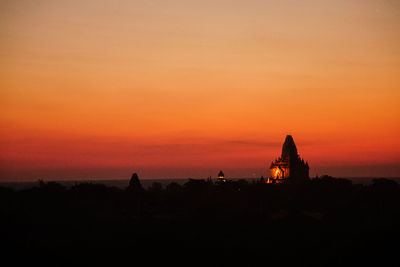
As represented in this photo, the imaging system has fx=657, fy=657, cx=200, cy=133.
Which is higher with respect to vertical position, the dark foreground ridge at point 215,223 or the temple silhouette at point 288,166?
the temple silhouette at point 288,166

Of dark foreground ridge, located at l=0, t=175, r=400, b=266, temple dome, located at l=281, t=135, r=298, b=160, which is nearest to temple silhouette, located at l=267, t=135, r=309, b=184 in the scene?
temple dome, located at l=281, t=135, r=298, b=160

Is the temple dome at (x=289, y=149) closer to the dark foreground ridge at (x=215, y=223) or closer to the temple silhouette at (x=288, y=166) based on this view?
the temple silhouette at (x=288, y=166)

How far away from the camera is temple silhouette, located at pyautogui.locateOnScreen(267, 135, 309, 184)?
143375 mm

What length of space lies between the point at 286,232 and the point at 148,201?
33.8 meters

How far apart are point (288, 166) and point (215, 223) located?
64.2m

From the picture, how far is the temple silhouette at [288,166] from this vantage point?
470ft

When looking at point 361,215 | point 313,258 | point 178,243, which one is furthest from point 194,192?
point 313,258

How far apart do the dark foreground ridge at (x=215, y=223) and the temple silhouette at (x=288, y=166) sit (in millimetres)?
25028

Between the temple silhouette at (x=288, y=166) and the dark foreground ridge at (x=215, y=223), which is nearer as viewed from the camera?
the dark foreground ridge at (x=215, y=223)

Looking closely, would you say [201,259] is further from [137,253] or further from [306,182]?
[306,182]

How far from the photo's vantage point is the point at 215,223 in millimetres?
83438

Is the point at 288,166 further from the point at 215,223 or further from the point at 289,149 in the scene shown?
the point at 215,223

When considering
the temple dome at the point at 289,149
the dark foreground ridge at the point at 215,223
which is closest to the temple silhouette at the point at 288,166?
the temple dome at the point at 289,149

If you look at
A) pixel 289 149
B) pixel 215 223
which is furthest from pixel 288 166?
pixel 215 223
